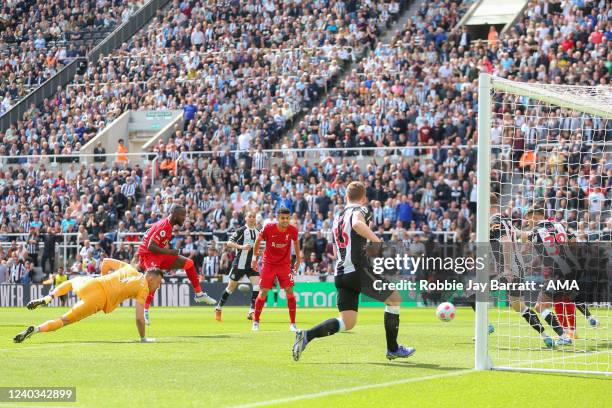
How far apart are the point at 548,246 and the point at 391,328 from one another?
453 centimetres

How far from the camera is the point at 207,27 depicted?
4522cm

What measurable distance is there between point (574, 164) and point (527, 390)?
1175cm

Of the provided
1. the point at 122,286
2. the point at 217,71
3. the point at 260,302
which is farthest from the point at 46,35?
the point at 122,286

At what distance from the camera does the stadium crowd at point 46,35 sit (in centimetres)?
4847

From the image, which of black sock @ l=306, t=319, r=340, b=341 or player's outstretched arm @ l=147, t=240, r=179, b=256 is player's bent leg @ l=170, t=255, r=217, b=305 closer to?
player's outstretched arm @ l=147, t=240, r=179, b=256

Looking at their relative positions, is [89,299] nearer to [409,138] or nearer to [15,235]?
[409,138]

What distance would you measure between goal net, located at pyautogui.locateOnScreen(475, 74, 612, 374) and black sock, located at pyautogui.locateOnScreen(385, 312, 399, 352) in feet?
3.72

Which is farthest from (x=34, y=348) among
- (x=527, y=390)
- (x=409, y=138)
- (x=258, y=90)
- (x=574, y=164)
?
(x=258, y=90)

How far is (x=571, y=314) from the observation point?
647 inches

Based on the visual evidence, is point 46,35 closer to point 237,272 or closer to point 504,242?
point 237,272

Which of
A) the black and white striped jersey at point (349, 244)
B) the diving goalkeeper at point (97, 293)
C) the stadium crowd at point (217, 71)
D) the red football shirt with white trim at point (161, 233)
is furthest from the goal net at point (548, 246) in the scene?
the stadium crowd at point (217, 71)

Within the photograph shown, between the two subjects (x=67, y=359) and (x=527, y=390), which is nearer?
(x=527, y=390)

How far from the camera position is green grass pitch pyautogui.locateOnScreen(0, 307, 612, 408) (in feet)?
32.2

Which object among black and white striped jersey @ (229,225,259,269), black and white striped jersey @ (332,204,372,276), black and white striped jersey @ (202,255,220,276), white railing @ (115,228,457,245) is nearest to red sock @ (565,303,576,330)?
black and white striped jersey @ (332,204,372,276)
